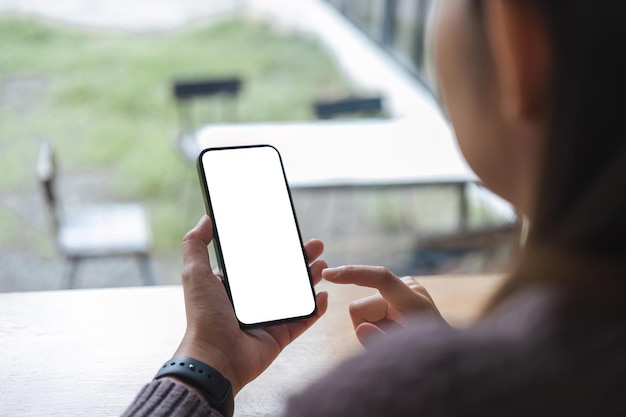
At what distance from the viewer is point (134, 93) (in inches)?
148

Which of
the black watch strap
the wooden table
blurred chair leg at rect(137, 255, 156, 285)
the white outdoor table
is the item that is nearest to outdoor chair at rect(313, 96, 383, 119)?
the white outdoor table

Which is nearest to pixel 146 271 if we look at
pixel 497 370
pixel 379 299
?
pixel 379 299

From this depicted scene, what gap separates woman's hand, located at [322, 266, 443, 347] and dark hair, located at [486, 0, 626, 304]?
292mm

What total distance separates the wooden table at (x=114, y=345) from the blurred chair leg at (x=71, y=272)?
4.21 ft

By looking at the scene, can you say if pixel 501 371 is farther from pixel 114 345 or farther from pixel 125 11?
pixel 125 11

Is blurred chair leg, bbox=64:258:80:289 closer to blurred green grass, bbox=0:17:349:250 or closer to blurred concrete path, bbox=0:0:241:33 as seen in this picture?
blurred green grass, bbox=0:17:349:250

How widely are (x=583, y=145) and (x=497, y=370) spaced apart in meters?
0.09

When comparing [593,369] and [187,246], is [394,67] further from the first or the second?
[593,369]

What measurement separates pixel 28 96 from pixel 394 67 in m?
1.91

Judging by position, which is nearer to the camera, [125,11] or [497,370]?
[497,370]

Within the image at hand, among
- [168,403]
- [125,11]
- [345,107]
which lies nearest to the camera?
[168,403]

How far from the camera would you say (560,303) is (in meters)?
0.27

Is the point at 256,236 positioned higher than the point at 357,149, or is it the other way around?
the point at 256,236

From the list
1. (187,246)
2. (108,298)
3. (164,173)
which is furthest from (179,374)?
(164,173)
